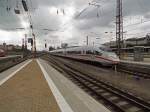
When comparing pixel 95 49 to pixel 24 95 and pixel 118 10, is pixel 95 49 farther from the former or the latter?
pixel 24 95

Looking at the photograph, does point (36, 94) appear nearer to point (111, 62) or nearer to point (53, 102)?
point (53, 102)

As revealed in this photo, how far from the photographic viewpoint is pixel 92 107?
10.6 metres

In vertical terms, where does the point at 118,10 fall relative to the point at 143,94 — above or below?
above

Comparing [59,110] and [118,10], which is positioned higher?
[118,10]

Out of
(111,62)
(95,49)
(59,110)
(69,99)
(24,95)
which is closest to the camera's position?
(59,110)

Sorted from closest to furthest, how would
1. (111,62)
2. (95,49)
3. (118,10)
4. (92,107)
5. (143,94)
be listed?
(92,107) < (143,94) < (111,62) < (95,49) < (118,10)

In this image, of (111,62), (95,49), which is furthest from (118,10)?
(111,62)

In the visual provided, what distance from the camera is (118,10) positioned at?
1817 inches

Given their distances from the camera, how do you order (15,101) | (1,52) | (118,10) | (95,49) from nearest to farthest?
1. (15,101)
2. (95,49)
3. (118,10)
4. (1,52)

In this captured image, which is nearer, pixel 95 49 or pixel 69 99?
pixel 69 99

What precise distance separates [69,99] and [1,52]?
173 feet

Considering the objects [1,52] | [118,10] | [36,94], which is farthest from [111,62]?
[1,52]

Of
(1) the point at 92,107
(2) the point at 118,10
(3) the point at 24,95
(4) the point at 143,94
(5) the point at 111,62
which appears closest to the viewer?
(1) the point at 92,107

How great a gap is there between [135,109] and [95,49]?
24685mm
